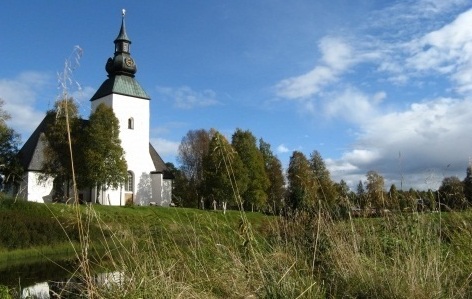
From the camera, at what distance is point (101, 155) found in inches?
1590

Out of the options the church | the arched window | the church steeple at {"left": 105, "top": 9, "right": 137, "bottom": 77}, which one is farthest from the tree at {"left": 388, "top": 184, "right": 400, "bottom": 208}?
the church steeple at {"left": 105, "top": 9, "right": 137, "bottom": 77}

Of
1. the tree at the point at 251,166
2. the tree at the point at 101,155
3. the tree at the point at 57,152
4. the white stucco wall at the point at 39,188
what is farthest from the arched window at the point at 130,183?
the tree at the point at 251,166

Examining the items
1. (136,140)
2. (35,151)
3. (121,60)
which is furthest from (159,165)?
(35,151)

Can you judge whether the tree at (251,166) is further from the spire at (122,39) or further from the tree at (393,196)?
the tree at (393,196)

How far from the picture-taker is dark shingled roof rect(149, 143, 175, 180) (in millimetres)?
52531

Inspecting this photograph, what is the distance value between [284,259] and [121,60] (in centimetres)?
4951

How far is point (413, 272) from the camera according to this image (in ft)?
14.7

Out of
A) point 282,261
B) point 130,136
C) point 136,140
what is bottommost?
point 282,261

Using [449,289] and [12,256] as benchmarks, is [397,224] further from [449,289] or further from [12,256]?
[12,256]

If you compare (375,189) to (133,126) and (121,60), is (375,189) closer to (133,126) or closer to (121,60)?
(133,126)

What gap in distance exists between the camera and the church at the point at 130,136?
48.2 meters

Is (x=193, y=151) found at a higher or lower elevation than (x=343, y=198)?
higher

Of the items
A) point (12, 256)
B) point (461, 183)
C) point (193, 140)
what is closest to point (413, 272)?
point (461, 183)

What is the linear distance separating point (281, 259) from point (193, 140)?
6203 cm
